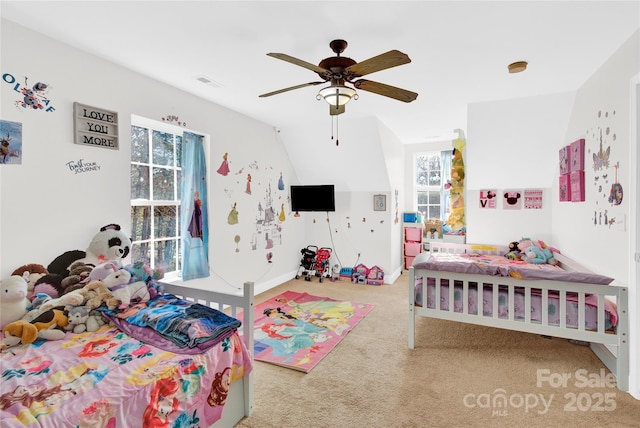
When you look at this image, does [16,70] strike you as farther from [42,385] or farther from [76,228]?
[42,385]

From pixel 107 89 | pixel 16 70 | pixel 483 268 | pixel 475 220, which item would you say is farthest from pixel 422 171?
pixel 16 70

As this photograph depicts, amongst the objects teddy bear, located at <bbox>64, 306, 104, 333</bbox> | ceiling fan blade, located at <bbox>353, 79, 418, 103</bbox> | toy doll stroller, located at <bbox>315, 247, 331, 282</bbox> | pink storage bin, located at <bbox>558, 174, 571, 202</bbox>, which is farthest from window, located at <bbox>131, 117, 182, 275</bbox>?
pink storage bin, located at <bbox>558, 174, 571, 202</bbox>

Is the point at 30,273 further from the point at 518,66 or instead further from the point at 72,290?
the point at 518,66

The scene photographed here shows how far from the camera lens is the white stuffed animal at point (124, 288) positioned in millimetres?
2096

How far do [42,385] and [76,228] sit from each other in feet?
4.44

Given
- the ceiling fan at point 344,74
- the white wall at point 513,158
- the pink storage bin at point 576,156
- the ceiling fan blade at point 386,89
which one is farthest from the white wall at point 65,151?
the pink storage bin at point 576,156

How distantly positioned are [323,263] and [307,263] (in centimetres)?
26

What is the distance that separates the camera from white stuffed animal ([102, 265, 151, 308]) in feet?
6.88

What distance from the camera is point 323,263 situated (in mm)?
5254

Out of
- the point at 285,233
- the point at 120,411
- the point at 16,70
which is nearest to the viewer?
the point at 120,411

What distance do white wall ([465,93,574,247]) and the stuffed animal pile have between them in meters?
3.73

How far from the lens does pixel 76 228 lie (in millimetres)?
2365

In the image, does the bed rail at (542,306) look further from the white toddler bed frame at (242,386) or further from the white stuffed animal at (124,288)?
the white stuffed animal at (124,288)

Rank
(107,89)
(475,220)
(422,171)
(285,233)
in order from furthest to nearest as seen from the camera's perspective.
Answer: (422,171) < (285,233) < (475,220) < (107,89)
